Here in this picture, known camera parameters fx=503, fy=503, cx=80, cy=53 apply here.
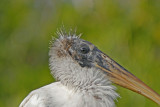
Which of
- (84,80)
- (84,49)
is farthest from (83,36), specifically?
(84,80)

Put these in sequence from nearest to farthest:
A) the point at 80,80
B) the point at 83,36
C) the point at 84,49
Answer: the point at 80,80, the point at 84,49, the point at 83,36

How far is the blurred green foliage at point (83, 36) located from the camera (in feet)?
28.7

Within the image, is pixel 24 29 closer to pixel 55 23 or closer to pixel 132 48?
pixel 55 23

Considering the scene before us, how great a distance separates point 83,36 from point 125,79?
4663 mm

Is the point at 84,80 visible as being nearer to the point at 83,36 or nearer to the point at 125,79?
the point at 125,79

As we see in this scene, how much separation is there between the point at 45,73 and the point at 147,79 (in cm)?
205

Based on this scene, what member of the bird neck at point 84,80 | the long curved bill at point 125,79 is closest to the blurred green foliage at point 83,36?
the long curved bill at point 125,79

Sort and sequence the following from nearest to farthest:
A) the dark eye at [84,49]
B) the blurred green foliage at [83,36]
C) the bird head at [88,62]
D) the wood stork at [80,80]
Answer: the wood stork at [80,80]
the bird head at [88,62]
the dark eye at [84,49]
the blurred green foliage at [83,36]

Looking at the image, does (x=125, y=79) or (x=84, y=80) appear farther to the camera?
(x=125, y=79)

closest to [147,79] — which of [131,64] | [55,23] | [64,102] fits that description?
[131,64]

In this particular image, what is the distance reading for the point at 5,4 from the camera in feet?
36.2

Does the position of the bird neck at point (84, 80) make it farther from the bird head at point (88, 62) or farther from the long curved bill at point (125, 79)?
the long curved bill at point (125, 79)

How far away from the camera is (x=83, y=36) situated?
9.67 meters

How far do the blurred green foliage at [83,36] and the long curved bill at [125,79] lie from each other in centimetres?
297
